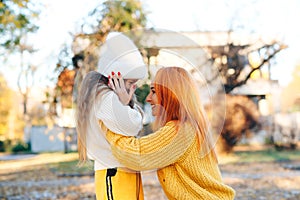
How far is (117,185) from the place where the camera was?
1914 mm

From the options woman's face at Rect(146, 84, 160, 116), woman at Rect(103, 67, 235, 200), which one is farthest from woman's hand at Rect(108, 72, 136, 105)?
woman's face at Rect(146, 84, 160, 116)

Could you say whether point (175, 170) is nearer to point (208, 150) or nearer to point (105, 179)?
point (208, 150)

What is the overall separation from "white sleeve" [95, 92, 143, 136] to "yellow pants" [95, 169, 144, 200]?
20 centimetres

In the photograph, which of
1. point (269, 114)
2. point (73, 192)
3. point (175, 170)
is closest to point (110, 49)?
point (175, 170)

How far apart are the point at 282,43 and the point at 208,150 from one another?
1409 centimetres

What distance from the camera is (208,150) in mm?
1957

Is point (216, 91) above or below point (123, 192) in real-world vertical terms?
above

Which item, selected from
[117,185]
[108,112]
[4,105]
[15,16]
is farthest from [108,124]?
[4,105]

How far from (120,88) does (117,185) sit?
0.42 m

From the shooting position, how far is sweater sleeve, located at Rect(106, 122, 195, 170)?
5.94 feet

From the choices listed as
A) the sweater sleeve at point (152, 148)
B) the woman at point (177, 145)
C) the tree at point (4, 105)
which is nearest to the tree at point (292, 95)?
the tree at point (4, 105)

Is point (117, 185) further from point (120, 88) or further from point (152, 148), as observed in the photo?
point (120, 88)

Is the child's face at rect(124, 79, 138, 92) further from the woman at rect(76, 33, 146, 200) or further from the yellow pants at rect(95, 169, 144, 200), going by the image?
the yellow pants at rect(95, 169, 144, 200)

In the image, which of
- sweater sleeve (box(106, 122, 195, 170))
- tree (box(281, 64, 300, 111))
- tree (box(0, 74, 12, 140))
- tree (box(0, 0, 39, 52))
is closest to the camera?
sweater sleeve (box(106, 122, 195, 170))
